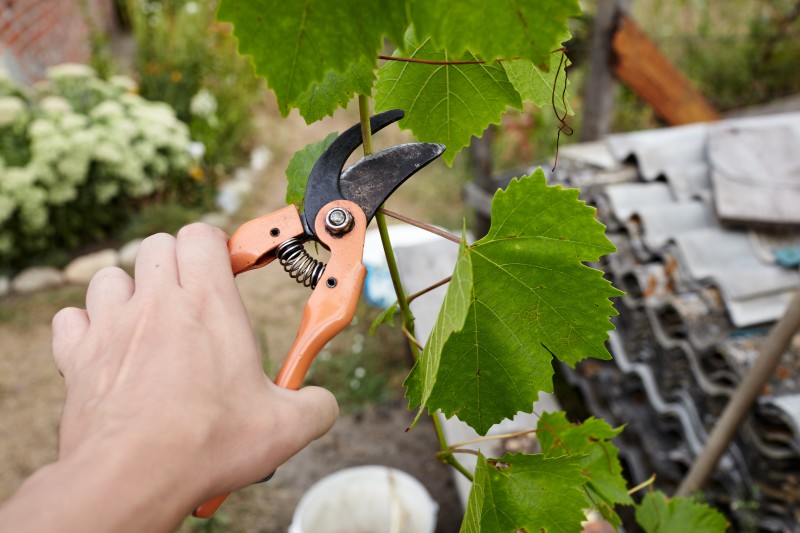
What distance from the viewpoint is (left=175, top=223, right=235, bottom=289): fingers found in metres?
0.75

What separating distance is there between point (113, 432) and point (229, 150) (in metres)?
6.13

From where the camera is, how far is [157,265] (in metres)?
0.76

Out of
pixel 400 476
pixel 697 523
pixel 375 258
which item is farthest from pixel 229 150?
pixel 697 523

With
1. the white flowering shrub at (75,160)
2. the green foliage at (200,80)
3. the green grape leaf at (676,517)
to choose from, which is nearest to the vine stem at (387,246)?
the green grape leaf at (676,517)

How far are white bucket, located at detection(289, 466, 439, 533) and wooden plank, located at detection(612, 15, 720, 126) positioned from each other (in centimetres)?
241

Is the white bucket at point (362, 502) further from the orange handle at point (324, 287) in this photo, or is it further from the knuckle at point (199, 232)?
the knuckle at point (199, 232)

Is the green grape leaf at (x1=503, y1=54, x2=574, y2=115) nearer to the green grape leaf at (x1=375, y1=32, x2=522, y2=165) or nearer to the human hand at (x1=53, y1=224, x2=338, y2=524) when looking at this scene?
the green grape leaf at (x1=375, y1=32, x2=522, y2=165)

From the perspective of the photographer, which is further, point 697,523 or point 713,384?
point 713,384

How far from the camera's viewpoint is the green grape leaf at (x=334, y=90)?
76cm

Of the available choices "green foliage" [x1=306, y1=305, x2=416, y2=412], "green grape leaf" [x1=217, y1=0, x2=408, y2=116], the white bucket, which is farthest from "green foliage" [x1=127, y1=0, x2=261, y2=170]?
"green grape leaf" [x1=217, y1=0, x2=408, y2=116]

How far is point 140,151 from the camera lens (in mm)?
5203

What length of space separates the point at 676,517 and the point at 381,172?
2.78 ft

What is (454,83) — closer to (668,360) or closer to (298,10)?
(298,10)

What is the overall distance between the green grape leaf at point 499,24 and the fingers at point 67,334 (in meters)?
0.50
